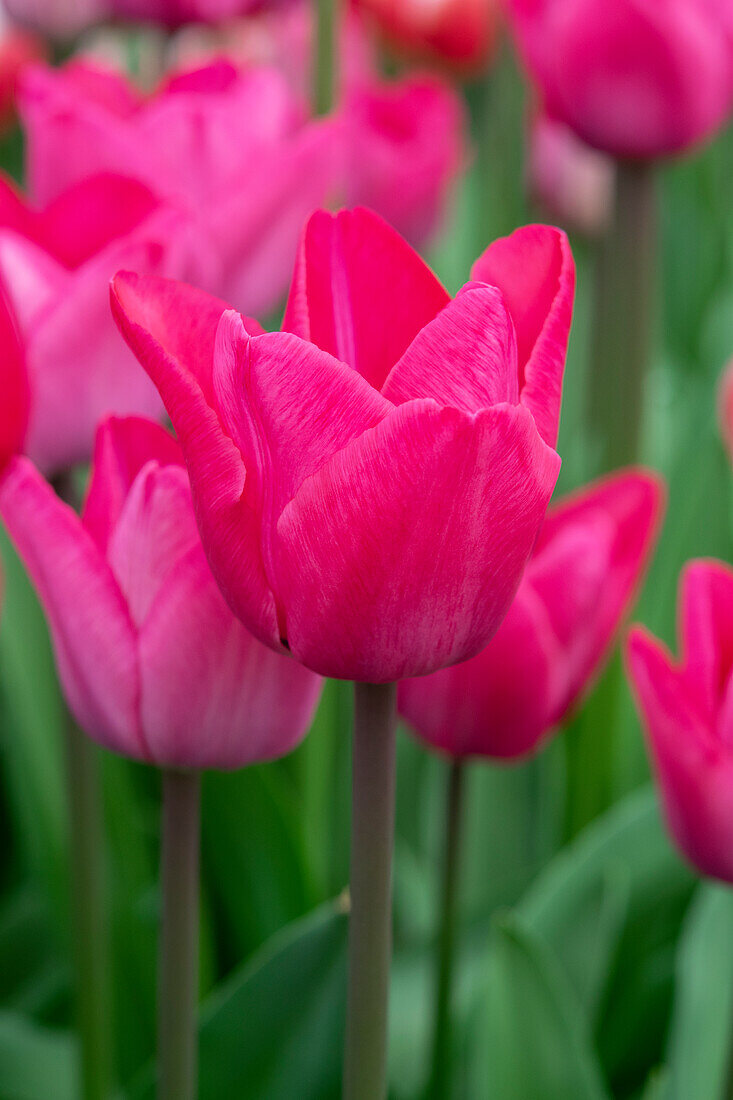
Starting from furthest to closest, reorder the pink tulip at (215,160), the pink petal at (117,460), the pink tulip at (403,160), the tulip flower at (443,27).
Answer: the tulip flower at (443,27), the pink tulip at (403,160), the pink tulip at (215,160), the pink petal at (117,460)

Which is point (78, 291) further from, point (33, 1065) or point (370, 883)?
point (33, 1065)

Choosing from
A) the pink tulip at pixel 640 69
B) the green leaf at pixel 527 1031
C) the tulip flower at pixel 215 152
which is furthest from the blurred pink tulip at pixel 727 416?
the green leaf at pixel 527 1031

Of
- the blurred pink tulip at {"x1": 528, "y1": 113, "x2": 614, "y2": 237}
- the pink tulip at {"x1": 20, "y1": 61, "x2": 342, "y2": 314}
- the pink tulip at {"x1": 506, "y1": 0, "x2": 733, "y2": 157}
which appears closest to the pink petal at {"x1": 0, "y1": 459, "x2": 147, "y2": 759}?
the pink tulip at {"x1": 20, "y1": 61, "x2": 342, "y2": 314}

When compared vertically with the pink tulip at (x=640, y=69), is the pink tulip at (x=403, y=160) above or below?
below

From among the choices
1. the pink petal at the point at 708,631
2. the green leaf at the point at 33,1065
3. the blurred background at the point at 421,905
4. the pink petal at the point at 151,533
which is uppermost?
the pink petal at the point at 151,533

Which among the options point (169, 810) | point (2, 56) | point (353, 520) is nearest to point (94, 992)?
point (169, 810)

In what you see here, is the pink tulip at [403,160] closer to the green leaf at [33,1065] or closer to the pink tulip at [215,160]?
the pink tulip at [215,160]

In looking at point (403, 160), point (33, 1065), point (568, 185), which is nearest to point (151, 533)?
point (33, 1065)

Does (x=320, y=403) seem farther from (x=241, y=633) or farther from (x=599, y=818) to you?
(x=599, y=818)
